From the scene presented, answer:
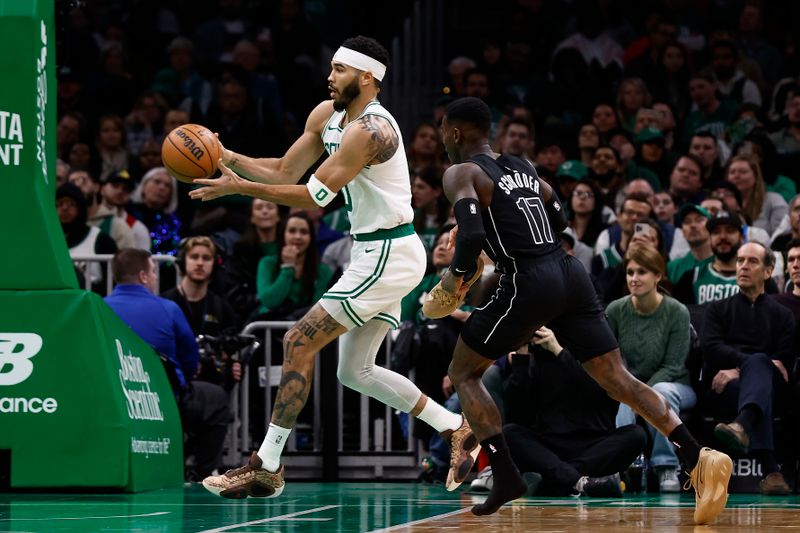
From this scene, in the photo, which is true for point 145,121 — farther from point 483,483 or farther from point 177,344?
point 483,483

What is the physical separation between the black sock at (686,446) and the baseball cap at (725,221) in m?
4.67

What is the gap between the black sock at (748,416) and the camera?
38.2ft

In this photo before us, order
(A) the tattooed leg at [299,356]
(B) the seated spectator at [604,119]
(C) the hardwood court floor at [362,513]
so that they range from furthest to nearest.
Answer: (B) the seated spectator at [604,119] < (A) the tattooed leg at [299,356] < (C) the hardwood court floor at [362,513]

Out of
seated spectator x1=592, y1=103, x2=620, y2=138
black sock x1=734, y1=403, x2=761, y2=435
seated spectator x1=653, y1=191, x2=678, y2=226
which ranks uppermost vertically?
seated spectator x1=592, y1=103, x2=620, y2=138

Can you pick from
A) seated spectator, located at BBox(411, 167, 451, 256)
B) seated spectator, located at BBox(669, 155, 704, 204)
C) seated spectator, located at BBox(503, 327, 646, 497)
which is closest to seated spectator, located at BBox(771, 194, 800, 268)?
seated spectator, located at BBox(669, 155, 704, 204)

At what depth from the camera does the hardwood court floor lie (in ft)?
26.8

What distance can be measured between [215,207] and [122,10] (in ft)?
21.5

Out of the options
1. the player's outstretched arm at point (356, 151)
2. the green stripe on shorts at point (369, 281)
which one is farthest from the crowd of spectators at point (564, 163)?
the player's outstretched arm at point (356, 151)

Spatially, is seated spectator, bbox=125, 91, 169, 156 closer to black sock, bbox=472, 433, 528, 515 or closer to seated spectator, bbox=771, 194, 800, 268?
seated spectator, bbox=771, 194, 800, 268

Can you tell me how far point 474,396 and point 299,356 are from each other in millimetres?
1101

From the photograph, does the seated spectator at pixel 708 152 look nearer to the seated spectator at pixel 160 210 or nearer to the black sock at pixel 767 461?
the black sock at pixel 767 461

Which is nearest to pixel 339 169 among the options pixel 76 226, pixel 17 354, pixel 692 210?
pixel 17 354

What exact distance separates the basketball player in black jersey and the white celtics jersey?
0.59 metres

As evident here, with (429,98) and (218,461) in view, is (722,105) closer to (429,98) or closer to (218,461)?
(429,98)
